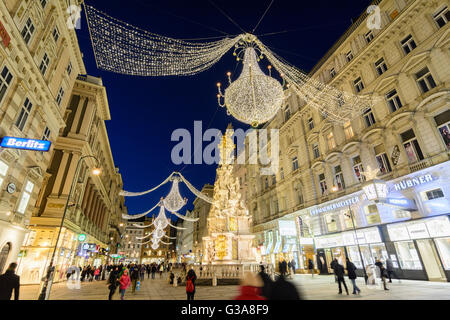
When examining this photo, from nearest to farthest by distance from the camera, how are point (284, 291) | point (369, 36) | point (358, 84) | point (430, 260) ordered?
point (284, 291)
point (430, 260)
point (369, 36)
point (358, 84)

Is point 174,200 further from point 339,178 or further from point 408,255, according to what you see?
point 408,255

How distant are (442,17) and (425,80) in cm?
423

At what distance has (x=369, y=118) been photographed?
19.6 m

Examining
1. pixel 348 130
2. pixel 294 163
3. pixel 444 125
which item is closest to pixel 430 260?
pixel 444 125

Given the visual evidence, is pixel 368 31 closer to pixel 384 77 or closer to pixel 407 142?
pixel 384 77

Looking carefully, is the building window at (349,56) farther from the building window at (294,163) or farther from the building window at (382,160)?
the building window at (294,163)

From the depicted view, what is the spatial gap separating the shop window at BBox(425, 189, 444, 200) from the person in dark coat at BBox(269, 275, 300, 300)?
15425 mm

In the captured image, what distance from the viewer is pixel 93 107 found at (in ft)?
86.9

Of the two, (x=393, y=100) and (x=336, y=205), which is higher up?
(x=393, y=100)

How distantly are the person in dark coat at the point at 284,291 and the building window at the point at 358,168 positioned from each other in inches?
733

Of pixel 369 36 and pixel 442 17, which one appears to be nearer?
pixel 442 17

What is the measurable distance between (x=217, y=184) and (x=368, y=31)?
2076 cm

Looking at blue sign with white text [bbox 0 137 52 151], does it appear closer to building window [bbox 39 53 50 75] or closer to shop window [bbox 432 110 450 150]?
building window [bbox 39 53 50 75]

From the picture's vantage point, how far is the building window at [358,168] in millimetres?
19544
